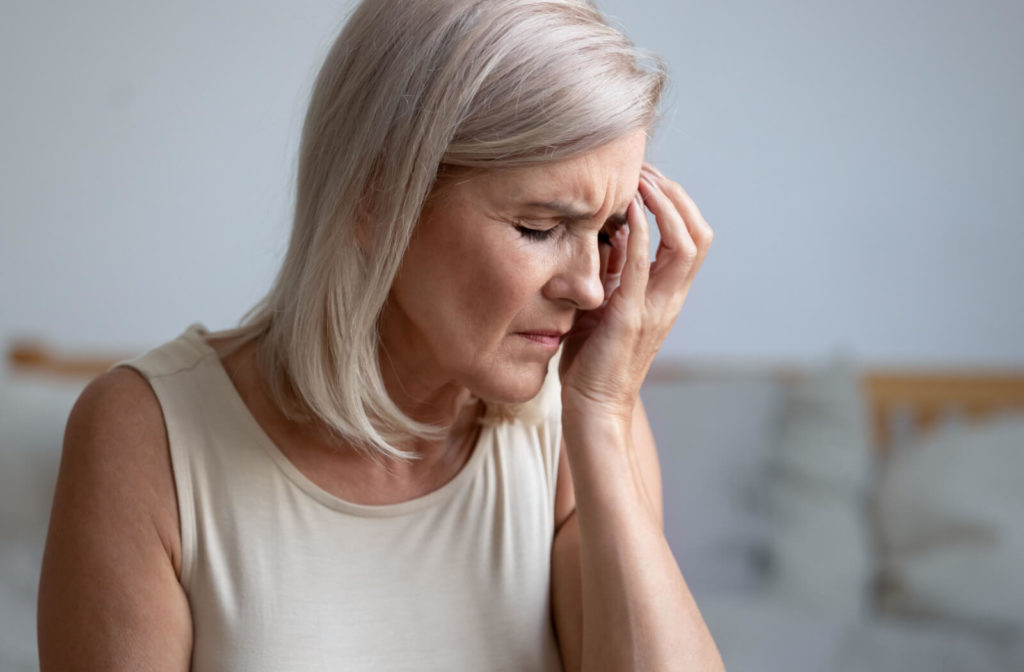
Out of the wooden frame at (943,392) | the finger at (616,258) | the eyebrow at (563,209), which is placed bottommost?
the wooden frame at (943,392)

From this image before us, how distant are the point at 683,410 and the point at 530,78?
137 cm

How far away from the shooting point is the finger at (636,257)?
100cm

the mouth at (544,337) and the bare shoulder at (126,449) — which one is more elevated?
the mouth at (544,337)

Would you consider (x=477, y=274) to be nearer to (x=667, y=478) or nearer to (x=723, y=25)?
→ (x=667, y=478)

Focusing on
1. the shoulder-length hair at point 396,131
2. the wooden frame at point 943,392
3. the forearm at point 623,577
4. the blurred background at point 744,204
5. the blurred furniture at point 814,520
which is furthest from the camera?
the wooden frame at point 943,392

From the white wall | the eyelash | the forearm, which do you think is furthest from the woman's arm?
the white wall

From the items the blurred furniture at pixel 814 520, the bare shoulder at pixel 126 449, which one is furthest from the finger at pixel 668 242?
the blurred furniture at pixel 814 520

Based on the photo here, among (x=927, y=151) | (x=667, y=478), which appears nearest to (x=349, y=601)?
(x=667, y=478)

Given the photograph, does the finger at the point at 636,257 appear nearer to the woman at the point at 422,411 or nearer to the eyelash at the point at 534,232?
the woman at the point at 422,411

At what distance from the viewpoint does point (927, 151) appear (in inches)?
93.2

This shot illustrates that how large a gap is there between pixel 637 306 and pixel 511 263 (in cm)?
19

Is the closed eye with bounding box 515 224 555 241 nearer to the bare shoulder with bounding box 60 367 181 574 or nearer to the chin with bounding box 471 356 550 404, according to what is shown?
the chin with bounding box 471 356 550 404

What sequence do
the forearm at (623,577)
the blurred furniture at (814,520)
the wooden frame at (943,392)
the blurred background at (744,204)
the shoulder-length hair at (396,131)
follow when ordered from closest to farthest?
the shoulder-length hair at (396,131) → the forearm at (623,577) → the blurred furniture at (814,520) → the blurred background at (744,204) → the wooden frame at (943,392)

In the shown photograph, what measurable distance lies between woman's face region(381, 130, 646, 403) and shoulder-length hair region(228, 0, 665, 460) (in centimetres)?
2
